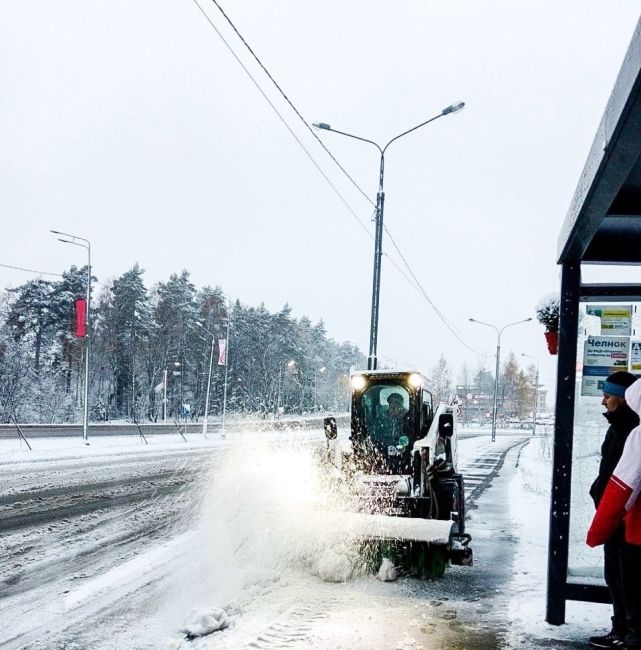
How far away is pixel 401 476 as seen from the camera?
7898 mm

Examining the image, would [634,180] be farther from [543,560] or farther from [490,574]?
[543,560]

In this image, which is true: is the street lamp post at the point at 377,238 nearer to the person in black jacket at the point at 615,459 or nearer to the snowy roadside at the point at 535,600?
the snowy roadside at the point at 535,600

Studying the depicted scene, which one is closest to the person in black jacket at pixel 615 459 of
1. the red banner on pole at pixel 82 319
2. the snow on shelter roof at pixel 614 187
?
the snow on shelter roof at pixel 614 187

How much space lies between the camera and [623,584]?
4.10 m

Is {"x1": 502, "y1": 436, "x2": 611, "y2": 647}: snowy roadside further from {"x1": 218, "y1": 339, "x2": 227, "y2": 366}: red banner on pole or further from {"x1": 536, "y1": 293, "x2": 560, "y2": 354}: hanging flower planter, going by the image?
{"x1": 218, "y1": 339, "x2": 227, "y2": 366}: red banner on pole

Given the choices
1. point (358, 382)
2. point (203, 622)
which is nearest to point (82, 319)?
point (358, 382)

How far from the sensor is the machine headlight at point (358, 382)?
343 inches

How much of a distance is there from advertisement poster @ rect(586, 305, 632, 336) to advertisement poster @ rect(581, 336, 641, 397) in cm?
5

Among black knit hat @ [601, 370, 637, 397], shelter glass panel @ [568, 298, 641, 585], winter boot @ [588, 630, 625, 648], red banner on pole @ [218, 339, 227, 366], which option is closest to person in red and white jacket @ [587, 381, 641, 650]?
black knit hat @ [601, 370, 637, 397]

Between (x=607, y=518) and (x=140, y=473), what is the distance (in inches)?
589

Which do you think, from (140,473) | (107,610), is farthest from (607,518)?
(140,473)

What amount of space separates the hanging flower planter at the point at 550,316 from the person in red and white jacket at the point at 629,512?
2.55 metres

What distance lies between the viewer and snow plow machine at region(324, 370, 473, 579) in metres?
6.57

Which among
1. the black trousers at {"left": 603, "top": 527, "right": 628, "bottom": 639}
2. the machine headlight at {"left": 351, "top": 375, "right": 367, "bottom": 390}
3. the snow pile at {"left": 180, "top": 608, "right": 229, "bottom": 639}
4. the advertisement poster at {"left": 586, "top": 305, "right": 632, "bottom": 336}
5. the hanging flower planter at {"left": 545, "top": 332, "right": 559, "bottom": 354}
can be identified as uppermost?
the advertisement poster at {"left": 586, "top": 305, "right": 632, "bottom": 336}
